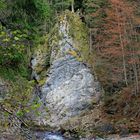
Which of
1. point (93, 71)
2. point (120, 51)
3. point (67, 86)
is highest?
point (120, 51)

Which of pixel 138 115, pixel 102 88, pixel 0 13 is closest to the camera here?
pixel 0 13

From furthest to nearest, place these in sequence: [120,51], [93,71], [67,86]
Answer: [93,71] → [67,86] → [120,51]

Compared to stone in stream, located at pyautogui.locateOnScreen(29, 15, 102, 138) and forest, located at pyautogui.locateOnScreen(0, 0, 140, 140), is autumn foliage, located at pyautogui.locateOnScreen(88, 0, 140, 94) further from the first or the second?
stone in stream, located at pyautogui.locateOnScreen(29, 15, 102, 138)

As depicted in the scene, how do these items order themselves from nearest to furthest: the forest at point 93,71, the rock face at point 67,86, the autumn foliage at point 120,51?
the forest at point 93,71 < the autumn foliage at point 120,51 < the rock face at point 67,86

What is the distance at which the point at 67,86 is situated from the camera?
2470cm

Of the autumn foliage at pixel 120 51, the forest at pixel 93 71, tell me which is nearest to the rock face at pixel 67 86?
the forest at pixel 93 71

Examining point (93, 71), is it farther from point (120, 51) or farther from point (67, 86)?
point (120, 51)

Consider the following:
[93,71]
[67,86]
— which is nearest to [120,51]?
[93,71]

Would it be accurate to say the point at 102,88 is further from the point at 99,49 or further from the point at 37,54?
the point at 37,54

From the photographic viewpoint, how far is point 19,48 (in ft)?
11.6

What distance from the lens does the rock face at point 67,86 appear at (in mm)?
23688

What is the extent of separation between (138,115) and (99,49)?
834cm

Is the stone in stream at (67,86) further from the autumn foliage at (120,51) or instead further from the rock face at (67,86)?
the autumn foliage at (120,51)

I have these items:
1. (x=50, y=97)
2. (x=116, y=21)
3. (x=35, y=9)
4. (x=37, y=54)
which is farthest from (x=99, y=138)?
(x=35, y=9)
